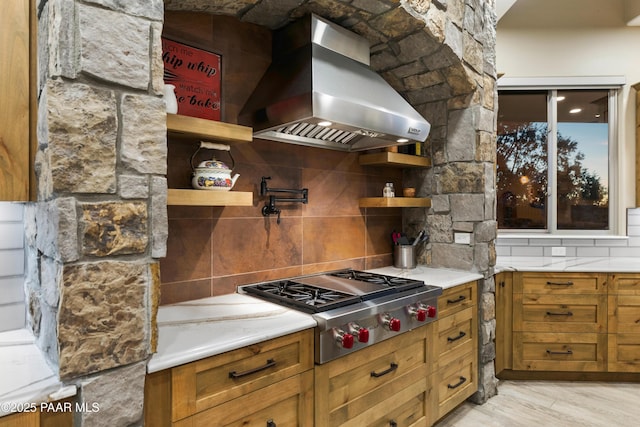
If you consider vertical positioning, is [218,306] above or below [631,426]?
above

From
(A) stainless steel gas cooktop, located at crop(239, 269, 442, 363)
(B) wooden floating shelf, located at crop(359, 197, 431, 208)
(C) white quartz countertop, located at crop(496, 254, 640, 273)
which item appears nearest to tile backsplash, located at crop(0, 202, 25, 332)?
(A) stainless steel gas cooktop, located at crop(239, 269, 442, 363)

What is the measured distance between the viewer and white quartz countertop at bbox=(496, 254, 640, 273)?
9.80 feet

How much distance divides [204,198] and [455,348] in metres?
1.85

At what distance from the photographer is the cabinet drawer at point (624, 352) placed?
2965 millimetres

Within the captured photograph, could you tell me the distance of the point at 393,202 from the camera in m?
2.66

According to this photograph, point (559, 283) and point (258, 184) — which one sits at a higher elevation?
point (258, 184)

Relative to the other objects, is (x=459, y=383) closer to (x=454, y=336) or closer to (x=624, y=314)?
(x=454, y=336)

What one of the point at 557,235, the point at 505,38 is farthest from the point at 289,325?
the point at 505,38

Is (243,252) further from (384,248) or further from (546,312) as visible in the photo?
(546,312)

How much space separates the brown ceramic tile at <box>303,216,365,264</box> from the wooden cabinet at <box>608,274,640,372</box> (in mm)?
2001

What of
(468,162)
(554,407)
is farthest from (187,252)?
(554,407)

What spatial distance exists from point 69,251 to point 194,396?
0.61 meters

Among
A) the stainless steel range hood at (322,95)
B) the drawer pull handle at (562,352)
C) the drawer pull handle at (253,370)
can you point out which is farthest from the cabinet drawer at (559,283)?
the drawer pull handle at (253,370)

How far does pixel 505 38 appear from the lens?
12.4ft
